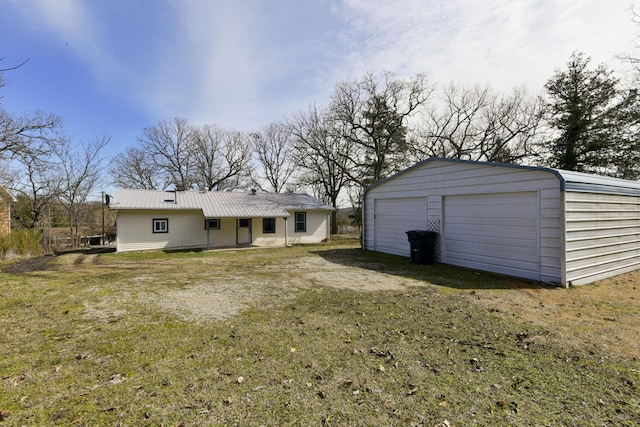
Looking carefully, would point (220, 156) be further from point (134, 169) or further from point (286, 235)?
point (286, 235)

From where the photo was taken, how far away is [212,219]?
666 inches

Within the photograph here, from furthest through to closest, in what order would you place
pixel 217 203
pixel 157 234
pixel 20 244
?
pixel 217 203
pixel 157 234
pixel 20 244

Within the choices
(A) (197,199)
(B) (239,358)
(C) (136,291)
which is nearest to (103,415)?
(B) (239,358)

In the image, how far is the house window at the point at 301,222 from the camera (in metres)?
19.1

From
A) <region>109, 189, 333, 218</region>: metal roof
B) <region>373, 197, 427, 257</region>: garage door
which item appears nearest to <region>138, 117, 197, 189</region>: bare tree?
<region>109, 189, 333, 218</region>: metal roof

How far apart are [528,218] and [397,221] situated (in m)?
4.97

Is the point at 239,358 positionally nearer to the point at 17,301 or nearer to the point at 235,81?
the point at 17,301

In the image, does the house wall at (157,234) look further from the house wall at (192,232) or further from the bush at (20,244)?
the bush at (20,244)

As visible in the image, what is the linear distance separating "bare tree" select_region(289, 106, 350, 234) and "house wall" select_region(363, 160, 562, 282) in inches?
536

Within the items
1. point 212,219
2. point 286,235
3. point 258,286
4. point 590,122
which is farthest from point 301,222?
point 590,122

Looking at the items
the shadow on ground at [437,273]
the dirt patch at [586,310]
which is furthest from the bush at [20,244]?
the dirt patch at [586,310]

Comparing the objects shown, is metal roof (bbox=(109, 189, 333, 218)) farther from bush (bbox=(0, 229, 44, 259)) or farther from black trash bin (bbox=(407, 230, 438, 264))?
black trash bin (bbox=(407, 230, 438, 264))

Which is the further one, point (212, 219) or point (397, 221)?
point (212, 219)

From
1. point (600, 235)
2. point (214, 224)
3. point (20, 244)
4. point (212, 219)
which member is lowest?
point (20, 244)
